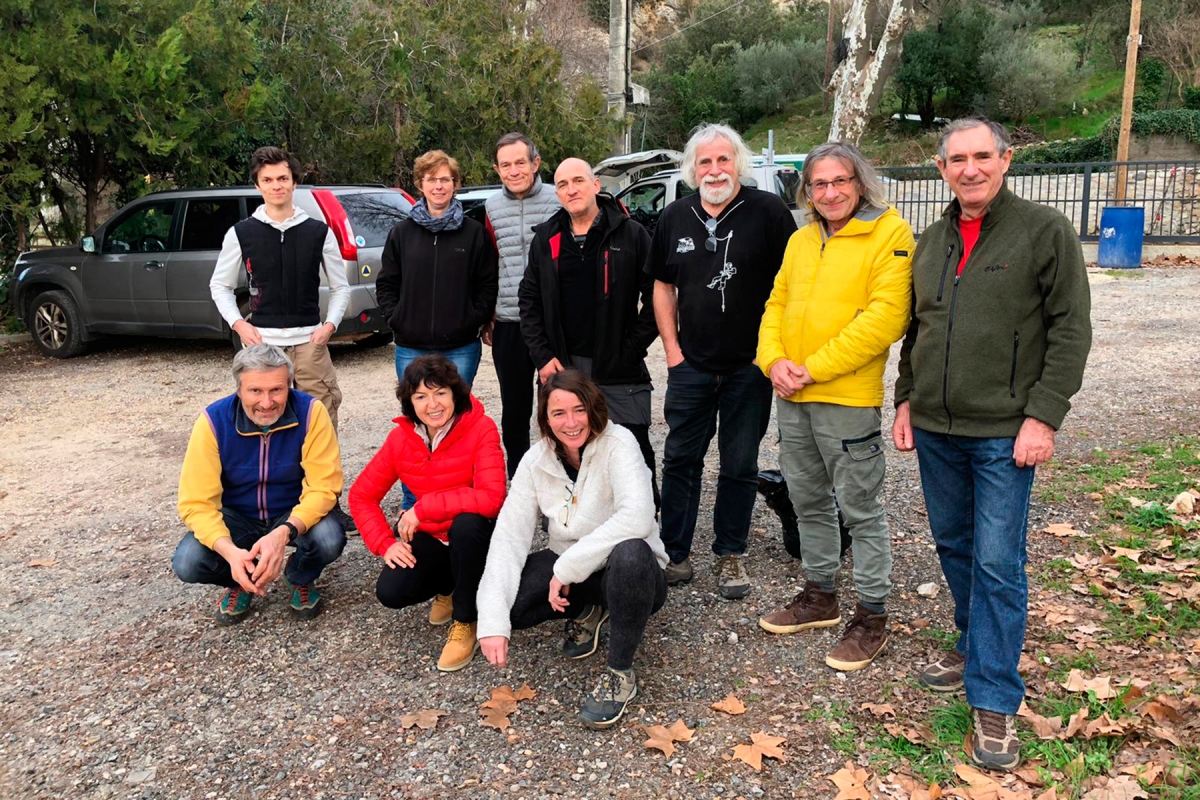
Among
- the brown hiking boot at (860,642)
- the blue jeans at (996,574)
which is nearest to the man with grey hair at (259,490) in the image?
the brown hiking boot at (860,642)

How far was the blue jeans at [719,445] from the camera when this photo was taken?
4.06m

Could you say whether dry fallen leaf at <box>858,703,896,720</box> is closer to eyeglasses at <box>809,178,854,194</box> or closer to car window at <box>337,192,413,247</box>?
eyeglasses at <box>809,178,854,194</box>

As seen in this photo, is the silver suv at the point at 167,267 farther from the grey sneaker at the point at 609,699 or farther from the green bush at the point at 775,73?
the green bush at the point at 775,73

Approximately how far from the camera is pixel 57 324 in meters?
10.6

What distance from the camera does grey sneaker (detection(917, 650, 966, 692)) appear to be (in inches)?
133

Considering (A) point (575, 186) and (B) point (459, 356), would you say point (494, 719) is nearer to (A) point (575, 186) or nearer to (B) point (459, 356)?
(B) point (459, 356)

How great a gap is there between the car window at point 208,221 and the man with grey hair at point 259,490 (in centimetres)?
608

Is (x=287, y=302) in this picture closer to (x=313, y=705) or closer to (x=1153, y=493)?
(x=313, y=705)

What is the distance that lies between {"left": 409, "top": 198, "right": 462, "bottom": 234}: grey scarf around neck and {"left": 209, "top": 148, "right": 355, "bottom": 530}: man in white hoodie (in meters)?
0.65

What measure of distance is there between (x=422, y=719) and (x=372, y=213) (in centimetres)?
691

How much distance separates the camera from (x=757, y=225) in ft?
12.8

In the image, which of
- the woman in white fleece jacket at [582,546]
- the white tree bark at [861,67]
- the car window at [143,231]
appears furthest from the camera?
the white tree bark at [861,67]

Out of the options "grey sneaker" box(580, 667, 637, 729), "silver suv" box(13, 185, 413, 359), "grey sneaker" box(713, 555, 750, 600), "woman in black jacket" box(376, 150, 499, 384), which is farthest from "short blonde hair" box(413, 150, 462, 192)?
"silver suv" box(13, 185, 413, 359)

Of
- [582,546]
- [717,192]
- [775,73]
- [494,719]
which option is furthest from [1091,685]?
[775,73]
